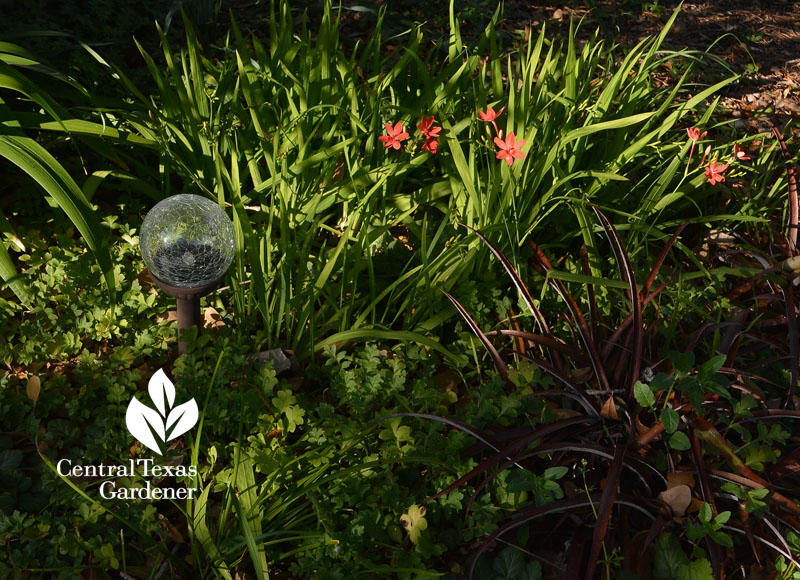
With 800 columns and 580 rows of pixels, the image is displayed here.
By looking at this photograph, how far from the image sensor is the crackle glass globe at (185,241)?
1536 mm

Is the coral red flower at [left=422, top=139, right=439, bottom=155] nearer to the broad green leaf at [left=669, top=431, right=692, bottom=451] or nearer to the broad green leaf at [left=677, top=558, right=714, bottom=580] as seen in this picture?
the broad green leaf at [left=669, top=431, right=692, bottom=451]

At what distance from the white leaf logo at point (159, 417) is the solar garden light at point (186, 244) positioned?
228mm

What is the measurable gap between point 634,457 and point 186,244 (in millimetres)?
1150

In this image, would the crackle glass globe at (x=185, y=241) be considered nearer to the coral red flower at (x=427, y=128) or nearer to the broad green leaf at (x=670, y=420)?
the coral red flower at (x=427, y=128)

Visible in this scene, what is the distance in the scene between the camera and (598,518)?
140cm

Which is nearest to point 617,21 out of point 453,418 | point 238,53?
point 238,53

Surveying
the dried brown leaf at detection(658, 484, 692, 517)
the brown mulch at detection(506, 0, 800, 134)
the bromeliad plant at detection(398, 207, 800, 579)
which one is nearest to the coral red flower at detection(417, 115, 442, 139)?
the bromeliad plant at detection(398, 207, 800, 579)

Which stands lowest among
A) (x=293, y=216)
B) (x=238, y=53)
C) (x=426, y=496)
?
(x=426, y=496)

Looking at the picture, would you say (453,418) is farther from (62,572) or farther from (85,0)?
(85,0)

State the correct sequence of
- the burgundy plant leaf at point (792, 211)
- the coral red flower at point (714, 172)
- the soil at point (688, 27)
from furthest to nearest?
the soil at point (688, 27), the burgundy plant leaf at point (792, 211), the coral red flower at point (714, 172)

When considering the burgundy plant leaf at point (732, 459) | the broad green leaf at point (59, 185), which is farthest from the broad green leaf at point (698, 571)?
the broad green leaf at point (59, 185)

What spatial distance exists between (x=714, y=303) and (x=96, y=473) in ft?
6.17

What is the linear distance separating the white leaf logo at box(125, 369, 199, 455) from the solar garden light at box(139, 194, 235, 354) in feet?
0.75

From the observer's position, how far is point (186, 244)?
60.4 inches
